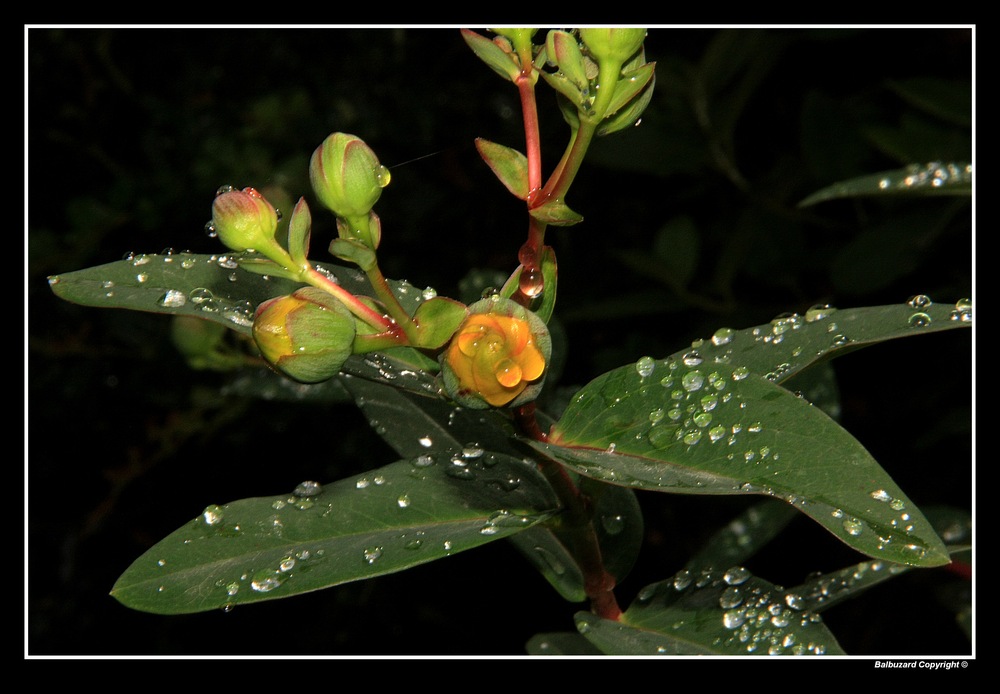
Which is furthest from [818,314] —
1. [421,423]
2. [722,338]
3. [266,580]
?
[266,580]

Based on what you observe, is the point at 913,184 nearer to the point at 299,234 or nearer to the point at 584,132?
the point at 584,132

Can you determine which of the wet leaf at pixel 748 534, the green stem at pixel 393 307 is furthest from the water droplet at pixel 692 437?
the wet leaf at pixel 748 534

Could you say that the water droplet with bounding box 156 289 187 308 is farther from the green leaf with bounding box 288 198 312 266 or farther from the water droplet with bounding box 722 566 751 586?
the water droplet with bounding box 722 566 751 586

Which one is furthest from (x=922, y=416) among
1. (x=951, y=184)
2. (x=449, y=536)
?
(x=449, y=536)

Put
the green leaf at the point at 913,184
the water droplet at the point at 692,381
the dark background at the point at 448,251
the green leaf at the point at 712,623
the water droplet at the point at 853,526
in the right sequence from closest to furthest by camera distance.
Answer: the water droplet at the point at 853,526, the water droplet at the point at 692,381, the green leaf at the point at 712,623, the green leaf at the point at 913,184, the dark background at the point at 448,251

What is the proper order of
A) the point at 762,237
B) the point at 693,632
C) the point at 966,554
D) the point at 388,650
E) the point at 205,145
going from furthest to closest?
the point at 205,145 < the point at 762,237 < the point at 388,650 < the point at 966,554 < the point at 693,632

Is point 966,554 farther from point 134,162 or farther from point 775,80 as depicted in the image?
point 134,162

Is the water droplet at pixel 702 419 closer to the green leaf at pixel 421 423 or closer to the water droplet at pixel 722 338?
the water droplet at pixel 722 338
